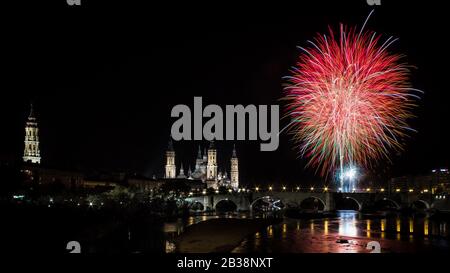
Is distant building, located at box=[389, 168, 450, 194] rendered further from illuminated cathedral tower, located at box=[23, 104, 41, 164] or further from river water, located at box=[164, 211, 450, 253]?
illuminated cathedral tower, located at box=[23, 104, 41, 164]

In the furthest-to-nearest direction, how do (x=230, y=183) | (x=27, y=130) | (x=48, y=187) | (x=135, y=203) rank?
(x=230, y=183)
(x=27, y=130)
(x=48, y=187)
(x=135, y=203)

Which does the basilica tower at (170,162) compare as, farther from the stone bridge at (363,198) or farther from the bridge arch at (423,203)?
the bridge arch at (423,203)

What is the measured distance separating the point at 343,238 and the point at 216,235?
10790 mm

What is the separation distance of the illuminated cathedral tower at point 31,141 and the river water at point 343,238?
2316 inches

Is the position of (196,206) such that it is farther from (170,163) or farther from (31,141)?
(170,163)

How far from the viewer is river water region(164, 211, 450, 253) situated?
132 feet

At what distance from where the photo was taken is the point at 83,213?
55500mm

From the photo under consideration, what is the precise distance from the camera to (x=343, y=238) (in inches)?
1832

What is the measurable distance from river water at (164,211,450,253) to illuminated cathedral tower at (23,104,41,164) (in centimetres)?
5883

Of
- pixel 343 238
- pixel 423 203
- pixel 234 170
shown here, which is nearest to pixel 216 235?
pixel 343 238

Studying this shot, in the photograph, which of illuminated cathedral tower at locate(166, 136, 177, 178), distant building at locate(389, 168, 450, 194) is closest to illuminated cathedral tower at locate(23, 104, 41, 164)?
illuminated cathedral tower at locate(166, 136, 177, 178)
